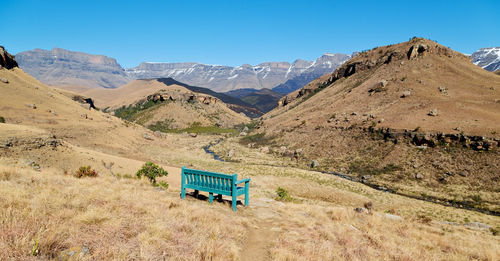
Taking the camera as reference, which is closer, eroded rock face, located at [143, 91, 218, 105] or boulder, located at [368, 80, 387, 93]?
boulder, located at [368, 80, 387, 93]

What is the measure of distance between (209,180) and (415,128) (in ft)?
150

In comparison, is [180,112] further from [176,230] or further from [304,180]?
[176,230]

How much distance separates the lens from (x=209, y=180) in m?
12.3

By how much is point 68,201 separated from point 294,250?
7.19m

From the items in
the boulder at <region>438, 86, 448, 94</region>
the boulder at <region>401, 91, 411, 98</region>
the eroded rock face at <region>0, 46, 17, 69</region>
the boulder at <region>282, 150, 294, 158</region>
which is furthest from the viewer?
the eroded rock face at <region>0, 46, 17, 69</region>

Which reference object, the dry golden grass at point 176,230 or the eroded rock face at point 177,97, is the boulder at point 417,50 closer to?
the dry golden grass at point 176,230

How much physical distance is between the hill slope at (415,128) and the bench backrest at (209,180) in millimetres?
29917

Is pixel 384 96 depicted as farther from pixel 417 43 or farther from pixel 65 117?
pixel 65 117

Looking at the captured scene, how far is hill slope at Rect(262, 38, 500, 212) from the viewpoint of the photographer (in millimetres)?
34750

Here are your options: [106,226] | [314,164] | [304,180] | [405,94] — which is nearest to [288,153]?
[314,164]

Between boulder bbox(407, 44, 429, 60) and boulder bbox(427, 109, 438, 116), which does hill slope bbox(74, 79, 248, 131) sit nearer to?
boulder bbox(407, 44, 429, 60)

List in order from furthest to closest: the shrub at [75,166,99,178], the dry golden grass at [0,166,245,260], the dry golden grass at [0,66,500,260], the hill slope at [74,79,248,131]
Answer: the hill slope at [74,79,248,131]
the shrub at [75,166,99,178]
the dry golden grass at [0,66,500,260]
the dry golden grass at [0,166,245,260]

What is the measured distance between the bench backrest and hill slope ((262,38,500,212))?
29.9 m

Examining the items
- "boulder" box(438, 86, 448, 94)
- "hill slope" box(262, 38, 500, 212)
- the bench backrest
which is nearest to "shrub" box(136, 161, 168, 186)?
the bench backrest
